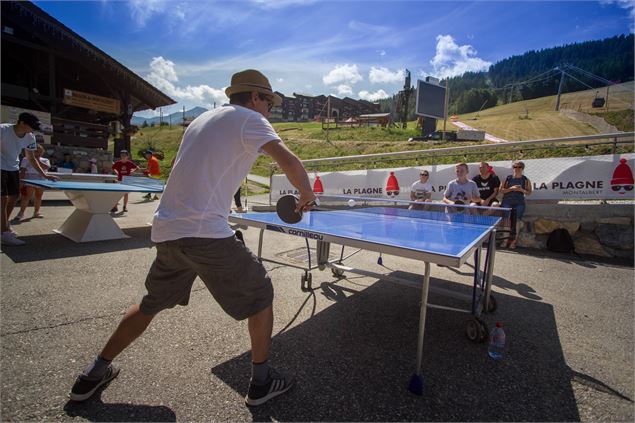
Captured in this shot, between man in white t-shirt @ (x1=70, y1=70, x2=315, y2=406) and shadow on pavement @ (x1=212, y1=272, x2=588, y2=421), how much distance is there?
426 mm

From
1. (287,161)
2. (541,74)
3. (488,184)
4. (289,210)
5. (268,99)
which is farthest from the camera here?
(541,74)

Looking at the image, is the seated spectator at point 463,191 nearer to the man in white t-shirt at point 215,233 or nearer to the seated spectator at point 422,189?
the seated spectator at point 422,189

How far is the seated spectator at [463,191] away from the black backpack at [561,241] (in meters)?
1.51

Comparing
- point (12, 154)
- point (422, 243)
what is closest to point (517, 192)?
point (422, 243)

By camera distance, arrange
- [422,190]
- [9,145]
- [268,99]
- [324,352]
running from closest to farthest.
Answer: [268,99]
[324,352]
[9,145]
[422,190]

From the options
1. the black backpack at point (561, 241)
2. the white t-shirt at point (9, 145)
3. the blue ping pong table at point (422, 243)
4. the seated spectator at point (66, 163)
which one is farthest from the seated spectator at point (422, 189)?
the seated spectator at point (66, 163)

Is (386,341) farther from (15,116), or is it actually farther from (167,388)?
(15,116)

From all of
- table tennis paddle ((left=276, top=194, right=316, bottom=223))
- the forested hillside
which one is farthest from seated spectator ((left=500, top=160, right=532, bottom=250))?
the forested hillside

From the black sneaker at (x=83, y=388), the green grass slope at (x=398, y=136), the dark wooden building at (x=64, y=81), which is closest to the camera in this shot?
the black sneaker at (x=83, y=388)

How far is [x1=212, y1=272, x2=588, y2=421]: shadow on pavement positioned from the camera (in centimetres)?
202

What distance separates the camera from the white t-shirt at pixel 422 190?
7.82 metres

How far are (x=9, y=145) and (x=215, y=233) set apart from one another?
538cm

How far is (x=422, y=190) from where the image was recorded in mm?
7871

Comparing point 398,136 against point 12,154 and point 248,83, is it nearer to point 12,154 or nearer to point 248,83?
point 12,154
